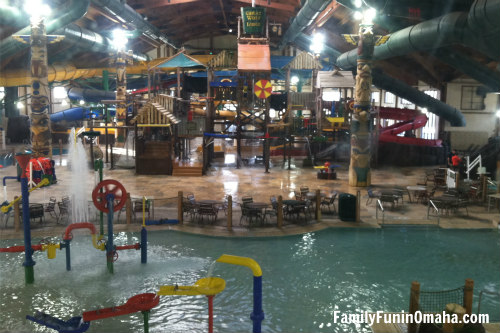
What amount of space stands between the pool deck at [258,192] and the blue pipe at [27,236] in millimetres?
3347

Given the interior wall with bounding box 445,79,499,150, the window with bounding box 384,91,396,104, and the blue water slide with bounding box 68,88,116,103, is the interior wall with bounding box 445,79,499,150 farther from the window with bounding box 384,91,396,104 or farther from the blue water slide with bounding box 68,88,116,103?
the blue water slide with bounding box 68,88,116,103

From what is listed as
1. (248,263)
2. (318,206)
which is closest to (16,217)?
(318,206)

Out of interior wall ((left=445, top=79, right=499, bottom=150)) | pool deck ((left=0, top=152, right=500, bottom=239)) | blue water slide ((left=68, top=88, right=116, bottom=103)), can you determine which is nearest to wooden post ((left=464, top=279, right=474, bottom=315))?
pool deck ((left=0, top=152, right=500, bottom=239))

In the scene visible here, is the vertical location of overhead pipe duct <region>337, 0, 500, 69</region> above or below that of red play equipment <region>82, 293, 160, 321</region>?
above

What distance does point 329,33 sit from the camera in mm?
31547

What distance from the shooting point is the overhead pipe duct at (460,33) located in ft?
36.4

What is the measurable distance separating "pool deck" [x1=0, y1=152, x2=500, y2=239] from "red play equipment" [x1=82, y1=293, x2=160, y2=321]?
19.2ft

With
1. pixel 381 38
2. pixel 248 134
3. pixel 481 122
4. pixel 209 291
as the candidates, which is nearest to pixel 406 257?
pixel 209 291

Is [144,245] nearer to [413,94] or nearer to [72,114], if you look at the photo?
[413,94]

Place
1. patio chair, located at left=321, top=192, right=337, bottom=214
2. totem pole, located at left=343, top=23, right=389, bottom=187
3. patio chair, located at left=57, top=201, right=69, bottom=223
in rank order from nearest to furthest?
patio chair, located at left=57, top=201, right=69, bottom=223 < patio chair, located at left=321, top=192, right=337, bottom=214 < totem pole, located at left=343, top=23, right=389, bottom=187

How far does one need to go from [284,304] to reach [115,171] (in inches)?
646

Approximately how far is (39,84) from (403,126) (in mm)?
20822

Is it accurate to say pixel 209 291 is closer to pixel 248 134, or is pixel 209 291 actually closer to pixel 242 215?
pixel 242 215

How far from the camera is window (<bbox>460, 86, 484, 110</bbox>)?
29.1 meters
